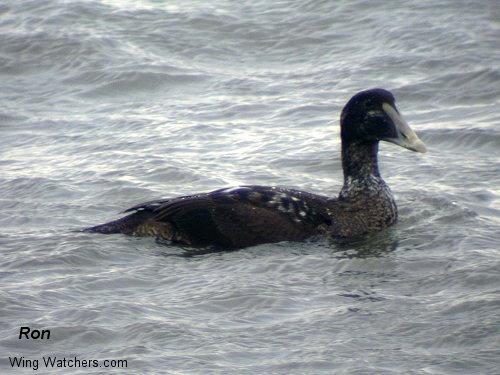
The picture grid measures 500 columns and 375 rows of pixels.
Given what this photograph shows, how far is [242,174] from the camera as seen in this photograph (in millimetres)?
10594

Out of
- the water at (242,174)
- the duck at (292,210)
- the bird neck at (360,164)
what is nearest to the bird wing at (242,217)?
the duck at (292,210)

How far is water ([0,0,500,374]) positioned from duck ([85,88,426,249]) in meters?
0.14

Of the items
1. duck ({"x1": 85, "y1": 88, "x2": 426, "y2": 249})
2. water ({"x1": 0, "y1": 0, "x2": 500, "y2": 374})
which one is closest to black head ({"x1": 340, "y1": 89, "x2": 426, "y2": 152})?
duck ({"x1": 85, "y1": 88, "x2": 426, "y2": 249})

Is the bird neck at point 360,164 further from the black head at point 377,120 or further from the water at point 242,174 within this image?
the water at point 242,174

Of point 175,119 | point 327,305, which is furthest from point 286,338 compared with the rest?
point 175,119

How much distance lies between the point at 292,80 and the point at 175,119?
5.40 feet

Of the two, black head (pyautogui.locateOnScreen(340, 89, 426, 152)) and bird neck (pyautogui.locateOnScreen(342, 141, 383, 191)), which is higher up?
black head (pyautogui.locateOnScreen(340, 89, 426, 152))

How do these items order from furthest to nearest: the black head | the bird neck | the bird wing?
1. the bird neck
2. the black head
3. the bird wing

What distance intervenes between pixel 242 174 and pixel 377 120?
5.49ft

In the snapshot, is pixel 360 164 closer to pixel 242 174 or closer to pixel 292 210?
pixel 292 210

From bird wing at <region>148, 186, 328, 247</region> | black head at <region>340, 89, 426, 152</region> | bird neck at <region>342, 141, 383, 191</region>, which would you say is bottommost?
bird wing at <region>148, 186, 328, 247</region>

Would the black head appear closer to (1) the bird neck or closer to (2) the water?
→ (1) the bird neck

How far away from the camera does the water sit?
6922 mm

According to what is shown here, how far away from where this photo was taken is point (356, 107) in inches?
371
